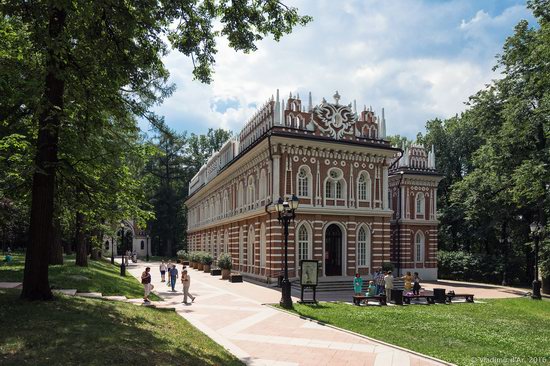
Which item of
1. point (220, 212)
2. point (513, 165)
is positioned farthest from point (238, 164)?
point (513, 165)

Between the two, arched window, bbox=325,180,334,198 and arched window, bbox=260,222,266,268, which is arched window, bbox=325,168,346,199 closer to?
arched window, bbox=325,180,334,198

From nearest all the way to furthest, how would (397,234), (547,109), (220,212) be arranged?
1. (547,109)
2. (397,234)
3. (220,212)

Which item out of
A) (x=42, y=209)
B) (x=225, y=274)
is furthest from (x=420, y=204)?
(x=42, y=209)

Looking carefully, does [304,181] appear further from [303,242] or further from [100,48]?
[100,48]

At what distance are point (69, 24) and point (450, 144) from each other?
146 feet

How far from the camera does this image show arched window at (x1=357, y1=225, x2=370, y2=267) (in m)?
30.5

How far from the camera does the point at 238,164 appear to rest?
36.2 meters

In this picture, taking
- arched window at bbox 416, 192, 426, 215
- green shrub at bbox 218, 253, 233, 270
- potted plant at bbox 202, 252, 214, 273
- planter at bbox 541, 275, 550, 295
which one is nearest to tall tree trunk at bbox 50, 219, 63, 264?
green shrub at bbox 218, 253, 233, 270

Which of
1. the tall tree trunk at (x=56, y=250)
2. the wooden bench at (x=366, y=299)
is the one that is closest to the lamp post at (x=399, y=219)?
the wooden bench at (x=366, y=299)

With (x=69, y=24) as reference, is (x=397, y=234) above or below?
below

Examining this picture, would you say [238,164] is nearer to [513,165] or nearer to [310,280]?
[310,280]

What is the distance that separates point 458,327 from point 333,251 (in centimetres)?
1496

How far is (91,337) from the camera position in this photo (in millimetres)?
9016

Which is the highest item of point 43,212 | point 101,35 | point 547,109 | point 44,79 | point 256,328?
point 547,109
